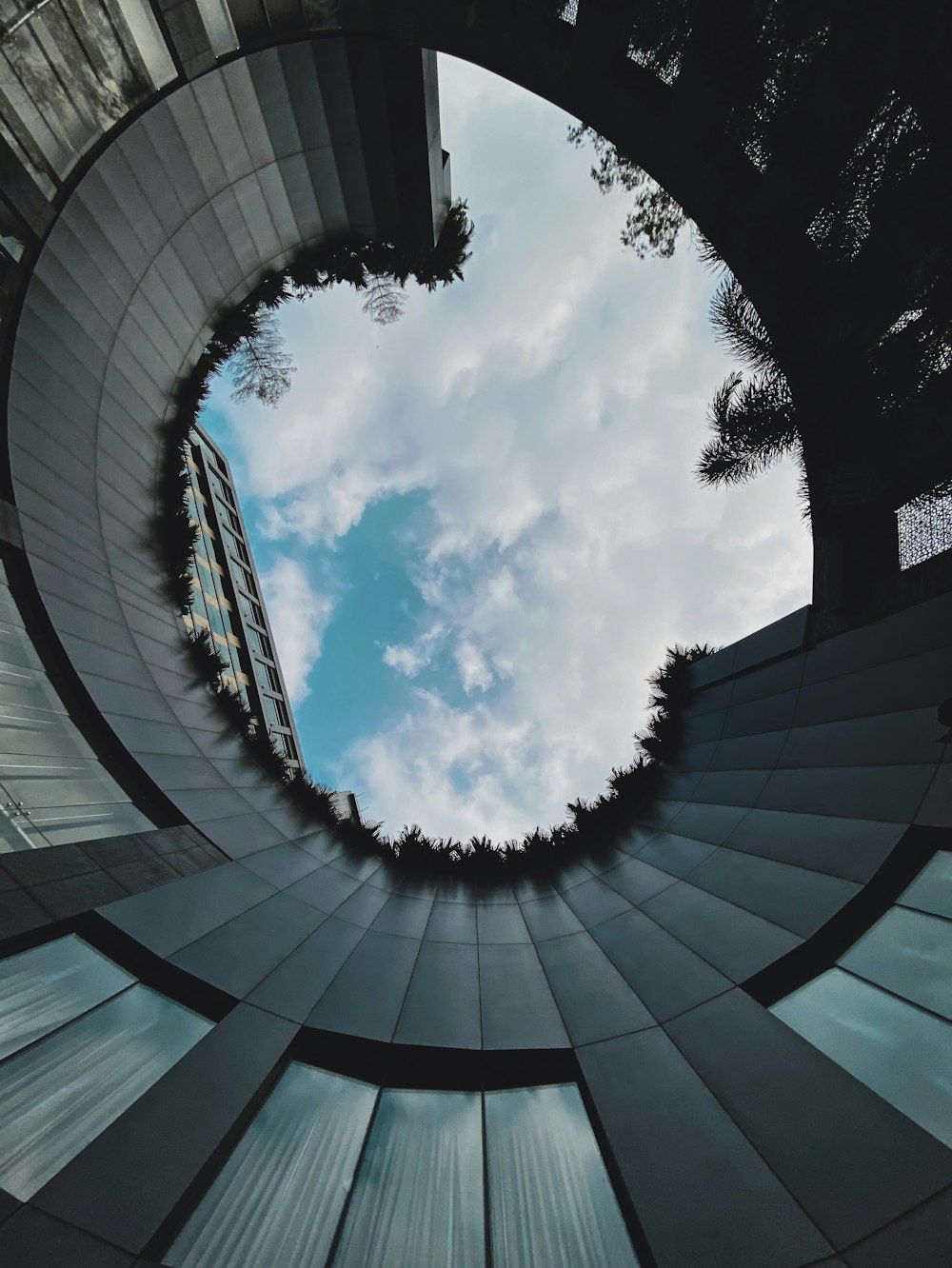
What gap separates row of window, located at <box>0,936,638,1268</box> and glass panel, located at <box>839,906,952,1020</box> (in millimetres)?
3576

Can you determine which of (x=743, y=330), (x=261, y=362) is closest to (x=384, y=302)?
(x=261, y=362)

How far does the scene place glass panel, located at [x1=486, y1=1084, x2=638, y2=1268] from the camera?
15.1 feet

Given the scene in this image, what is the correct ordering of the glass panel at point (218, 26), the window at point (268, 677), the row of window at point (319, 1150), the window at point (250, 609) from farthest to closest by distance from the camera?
the window at point (250, 609) → the window at point (268, 677) → the glass panel at point (218, 26) → the row of window at point (319, 1150)

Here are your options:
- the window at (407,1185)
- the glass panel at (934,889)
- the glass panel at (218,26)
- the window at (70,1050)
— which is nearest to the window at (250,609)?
the glass panel at (218,26)

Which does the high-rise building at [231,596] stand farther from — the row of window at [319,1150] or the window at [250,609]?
the row of window at [319,1150]

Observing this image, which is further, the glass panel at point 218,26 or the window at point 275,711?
the window at point 275,711

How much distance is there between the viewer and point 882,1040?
510 centimetres

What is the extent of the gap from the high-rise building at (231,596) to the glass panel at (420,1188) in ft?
76.1

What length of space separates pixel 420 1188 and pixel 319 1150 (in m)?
1.09

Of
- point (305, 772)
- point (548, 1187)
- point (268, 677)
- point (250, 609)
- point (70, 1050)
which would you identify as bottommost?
point (548, 1187)

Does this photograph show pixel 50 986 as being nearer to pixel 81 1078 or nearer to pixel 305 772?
pixel 81 1078

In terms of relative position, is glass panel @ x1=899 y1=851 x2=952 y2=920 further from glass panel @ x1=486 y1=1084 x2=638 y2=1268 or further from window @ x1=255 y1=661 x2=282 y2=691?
window @ x1=255 y1=661 x2=282 y2=691

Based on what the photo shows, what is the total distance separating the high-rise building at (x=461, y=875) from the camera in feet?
15.2

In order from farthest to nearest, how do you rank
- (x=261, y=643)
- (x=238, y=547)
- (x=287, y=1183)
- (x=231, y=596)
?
(x=238, y=547)
(x=261, y=643)
(x=231, y=596)
(x=287, y=1183)
